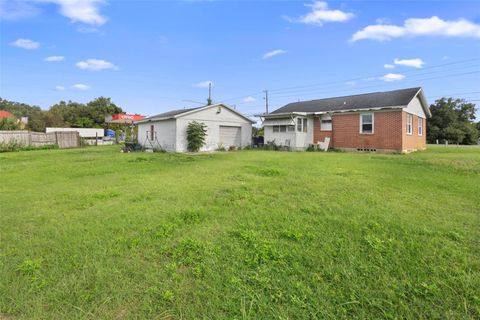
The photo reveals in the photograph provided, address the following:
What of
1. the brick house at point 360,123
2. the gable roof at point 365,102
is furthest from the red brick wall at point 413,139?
the gable roof at point 365,102

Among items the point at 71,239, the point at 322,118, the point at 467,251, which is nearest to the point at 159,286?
the point at 71,239

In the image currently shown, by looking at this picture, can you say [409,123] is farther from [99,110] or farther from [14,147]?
[99,110]

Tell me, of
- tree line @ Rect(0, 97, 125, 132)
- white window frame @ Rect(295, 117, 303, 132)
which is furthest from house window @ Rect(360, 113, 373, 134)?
tree line @ Rect(0, 97, 125, 132)

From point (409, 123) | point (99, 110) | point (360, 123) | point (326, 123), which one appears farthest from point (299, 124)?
point (99, 110)

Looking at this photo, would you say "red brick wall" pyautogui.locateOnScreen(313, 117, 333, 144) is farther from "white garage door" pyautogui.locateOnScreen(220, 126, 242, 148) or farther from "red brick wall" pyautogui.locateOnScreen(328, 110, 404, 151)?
"white garage door" pyautogui.locateOnScreen(220, 126, 242, 148)

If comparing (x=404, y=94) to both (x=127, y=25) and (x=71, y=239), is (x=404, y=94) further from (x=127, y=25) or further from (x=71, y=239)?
(x=71, y=239)

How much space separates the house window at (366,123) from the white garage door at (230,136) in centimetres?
827

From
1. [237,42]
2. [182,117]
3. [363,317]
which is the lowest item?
[363,317]

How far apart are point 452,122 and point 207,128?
31827 mm

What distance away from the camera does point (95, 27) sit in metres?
13.5

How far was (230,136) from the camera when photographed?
19.7 meters

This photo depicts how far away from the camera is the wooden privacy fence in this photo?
1944 cm

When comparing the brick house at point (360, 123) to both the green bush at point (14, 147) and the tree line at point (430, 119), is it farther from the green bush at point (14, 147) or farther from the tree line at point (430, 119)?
the green bush at point (14, 147)

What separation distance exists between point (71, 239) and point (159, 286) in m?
1.66
